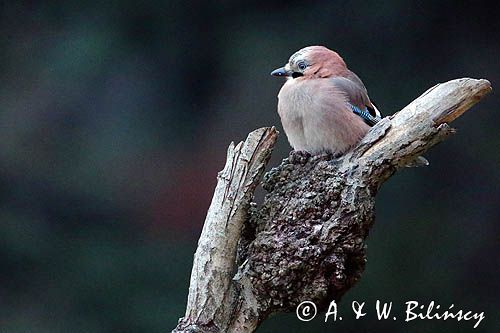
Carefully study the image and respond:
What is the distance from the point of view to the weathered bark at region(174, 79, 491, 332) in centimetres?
215

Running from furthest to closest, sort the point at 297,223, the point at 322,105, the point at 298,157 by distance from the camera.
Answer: the point at 322,105, the point at 298,157, the point at 297,223

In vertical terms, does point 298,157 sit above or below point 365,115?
below

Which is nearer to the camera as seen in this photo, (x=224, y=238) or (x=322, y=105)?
(x=224, y=238)

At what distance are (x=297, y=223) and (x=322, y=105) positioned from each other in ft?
1.61

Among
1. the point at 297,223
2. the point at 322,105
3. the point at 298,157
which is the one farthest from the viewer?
the point at 322,105

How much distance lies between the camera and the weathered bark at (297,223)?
2148mm

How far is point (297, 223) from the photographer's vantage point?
7.24 feet

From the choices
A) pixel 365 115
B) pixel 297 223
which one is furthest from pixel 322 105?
pixel 297 223

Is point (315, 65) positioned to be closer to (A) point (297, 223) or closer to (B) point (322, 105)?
(B) point (322, 105)

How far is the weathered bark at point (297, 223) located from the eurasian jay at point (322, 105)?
16 centimetres

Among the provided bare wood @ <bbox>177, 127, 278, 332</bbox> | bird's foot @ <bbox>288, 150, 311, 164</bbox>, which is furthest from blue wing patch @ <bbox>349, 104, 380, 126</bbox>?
bare wood @ <bbox>177, 127, 278, 332</bbox>

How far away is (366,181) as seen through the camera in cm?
220

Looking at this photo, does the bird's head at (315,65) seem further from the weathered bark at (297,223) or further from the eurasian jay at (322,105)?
the weathered bark at (297,223)

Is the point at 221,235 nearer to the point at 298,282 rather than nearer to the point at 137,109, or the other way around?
the point at 298,282
